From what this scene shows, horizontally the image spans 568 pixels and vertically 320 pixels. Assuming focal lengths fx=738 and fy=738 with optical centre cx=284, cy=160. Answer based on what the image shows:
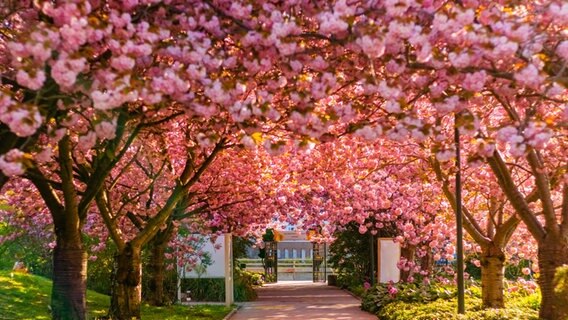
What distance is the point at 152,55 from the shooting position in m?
6.68

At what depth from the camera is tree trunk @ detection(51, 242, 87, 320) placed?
10.8 meters

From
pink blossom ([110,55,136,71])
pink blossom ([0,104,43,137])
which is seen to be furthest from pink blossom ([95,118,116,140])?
pink blossom ([0,104,43,137])

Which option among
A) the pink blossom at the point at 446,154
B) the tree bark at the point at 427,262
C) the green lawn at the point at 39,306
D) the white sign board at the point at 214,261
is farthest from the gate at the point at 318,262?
the pink blossom at the point at 446,154

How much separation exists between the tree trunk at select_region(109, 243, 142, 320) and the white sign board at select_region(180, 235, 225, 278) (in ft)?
21.8

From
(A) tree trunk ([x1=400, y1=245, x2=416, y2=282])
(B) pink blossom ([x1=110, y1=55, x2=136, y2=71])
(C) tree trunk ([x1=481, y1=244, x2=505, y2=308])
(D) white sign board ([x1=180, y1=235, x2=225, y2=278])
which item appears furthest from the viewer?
(A) tree trunk ([x1=400, y1=245, x2=416, y2=282])

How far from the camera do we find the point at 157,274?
19.7m

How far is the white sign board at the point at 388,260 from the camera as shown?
2177cm

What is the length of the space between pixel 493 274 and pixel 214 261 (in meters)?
9.78

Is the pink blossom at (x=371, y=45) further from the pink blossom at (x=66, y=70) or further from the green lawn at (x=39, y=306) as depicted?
the green lawn at (x=39, y=306)

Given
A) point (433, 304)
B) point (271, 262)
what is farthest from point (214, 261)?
point (271, 262)

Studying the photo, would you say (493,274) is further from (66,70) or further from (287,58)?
(66,70)

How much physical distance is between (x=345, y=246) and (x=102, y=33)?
2397cm

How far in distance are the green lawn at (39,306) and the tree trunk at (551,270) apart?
8.50 m

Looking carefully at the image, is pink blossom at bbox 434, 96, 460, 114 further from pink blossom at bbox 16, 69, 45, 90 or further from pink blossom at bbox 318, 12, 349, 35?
pink blossom at bbox 16, 69, 45, 90
